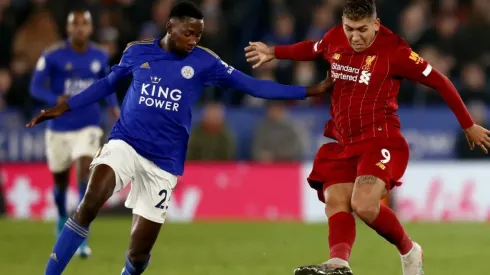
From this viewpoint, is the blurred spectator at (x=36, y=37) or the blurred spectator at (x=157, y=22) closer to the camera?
the blurred spectator at (x=36, y=37)

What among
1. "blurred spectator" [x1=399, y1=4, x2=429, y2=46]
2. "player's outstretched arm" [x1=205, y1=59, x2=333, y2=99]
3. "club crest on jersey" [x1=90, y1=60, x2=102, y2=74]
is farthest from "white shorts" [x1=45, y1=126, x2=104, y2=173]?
"blurred spectator" [x1=399, y1=4, x2=429, y2=46]

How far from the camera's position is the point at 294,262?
11.0 metres

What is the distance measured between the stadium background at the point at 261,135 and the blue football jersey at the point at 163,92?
543cm

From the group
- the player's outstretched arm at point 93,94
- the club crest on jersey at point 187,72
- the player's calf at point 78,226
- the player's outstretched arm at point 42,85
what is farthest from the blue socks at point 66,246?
the player's outstretched arm at point 42,85

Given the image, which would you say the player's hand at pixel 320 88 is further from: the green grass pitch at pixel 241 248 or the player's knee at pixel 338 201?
the green grass pitch at pixel 241 248

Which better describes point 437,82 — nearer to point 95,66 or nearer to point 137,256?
point 137,256

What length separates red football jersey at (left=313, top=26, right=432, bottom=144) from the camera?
8.19m

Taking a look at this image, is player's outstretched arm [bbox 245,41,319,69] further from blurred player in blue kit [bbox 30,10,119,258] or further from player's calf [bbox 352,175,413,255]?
blurred player in blue kit [bbox 30,10,119,258]

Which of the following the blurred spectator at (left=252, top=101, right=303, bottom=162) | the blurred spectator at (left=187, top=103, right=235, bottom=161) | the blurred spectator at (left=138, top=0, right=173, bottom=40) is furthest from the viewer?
the blurred spectator at (left=138, top=0, right=173, bottom=40)

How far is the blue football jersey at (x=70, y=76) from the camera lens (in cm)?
1205

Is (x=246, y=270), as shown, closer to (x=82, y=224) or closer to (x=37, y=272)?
(x=37, y=272)

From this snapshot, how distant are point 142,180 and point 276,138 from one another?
357 inches

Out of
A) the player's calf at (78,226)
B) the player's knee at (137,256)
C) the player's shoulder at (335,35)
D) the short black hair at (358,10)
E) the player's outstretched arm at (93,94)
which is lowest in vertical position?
the player's knee at (137,256)

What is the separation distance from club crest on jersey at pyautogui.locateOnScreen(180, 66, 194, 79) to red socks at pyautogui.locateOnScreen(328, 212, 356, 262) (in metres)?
1.57
